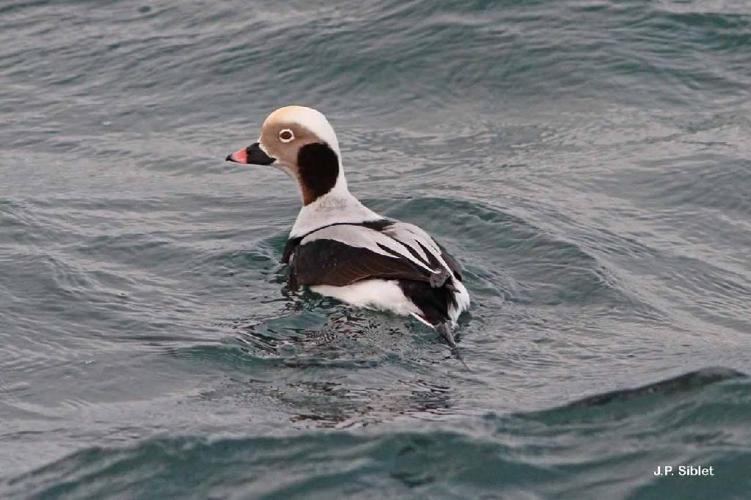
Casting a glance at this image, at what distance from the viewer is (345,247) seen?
307 inches

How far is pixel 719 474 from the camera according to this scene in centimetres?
509

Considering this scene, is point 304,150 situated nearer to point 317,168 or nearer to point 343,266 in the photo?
point 317,168

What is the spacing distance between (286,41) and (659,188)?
151 inches

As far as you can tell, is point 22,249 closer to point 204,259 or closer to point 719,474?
point 204,259

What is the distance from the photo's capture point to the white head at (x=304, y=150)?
857 centimetres

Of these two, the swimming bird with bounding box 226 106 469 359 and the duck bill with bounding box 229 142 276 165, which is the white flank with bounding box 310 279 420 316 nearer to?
the swimming bird with bounding box 226 106 469 359

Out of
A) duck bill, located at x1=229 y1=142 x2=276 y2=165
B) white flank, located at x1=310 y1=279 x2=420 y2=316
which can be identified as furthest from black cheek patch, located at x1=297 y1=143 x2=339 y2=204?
white flank, located at x1=310 y1=279 x2=420 y2=316

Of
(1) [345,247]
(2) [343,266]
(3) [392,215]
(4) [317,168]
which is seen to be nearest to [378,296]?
(2) [343,266]

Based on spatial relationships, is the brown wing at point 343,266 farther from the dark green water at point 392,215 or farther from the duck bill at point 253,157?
the duck bill at point 253,157

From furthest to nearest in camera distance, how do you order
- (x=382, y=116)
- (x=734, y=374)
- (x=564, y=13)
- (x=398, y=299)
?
(x=564, y=13) → (x=382, y=116) → (x=398, y=299) → (x=734, y=374)

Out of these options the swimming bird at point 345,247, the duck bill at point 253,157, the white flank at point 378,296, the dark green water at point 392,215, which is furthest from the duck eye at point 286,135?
the white flank at point 378,296

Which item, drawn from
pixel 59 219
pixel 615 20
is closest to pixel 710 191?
pixel 615 20

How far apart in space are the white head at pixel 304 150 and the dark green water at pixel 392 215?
1.83ft

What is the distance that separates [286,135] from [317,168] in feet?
0.91
